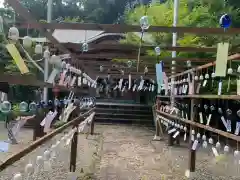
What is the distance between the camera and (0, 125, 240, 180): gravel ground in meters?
5.07

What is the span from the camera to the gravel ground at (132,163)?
5066 millimetres

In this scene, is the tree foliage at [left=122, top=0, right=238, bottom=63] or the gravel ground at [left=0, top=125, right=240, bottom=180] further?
the tree foliage at [left=122, top=0, right=238, bottom=63]

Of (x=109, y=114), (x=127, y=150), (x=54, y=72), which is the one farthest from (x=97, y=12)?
(x=54, y=72)

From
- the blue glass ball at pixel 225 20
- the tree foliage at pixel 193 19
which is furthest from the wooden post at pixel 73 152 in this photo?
the blue glass ball at pixel 225 20

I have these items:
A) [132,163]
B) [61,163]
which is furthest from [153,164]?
[61,163]

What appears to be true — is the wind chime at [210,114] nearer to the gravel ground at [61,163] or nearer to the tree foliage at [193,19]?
the tree foliage at [193,19]

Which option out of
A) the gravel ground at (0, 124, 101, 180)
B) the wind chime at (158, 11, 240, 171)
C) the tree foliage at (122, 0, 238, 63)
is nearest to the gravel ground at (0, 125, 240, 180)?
the gravel ground at (0, 124, 101, 180)

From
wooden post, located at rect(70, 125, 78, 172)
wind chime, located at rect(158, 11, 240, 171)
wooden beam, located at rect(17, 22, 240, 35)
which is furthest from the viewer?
wooden post, located at rect(70, 125, 78, 172)

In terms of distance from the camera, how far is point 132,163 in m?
6.08

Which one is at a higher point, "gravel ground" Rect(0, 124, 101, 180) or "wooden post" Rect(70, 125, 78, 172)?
"wooden post" Rect(70, 125, 78, 172)

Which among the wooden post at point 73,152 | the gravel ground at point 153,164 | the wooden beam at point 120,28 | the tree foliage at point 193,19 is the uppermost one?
the tree foliage at point 193,19

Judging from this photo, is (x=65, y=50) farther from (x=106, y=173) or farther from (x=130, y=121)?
(x=130, y=121)

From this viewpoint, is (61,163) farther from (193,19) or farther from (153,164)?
(193,19)

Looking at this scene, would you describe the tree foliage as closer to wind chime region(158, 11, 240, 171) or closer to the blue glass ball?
wind chime region(158, 11, 240, 171)
